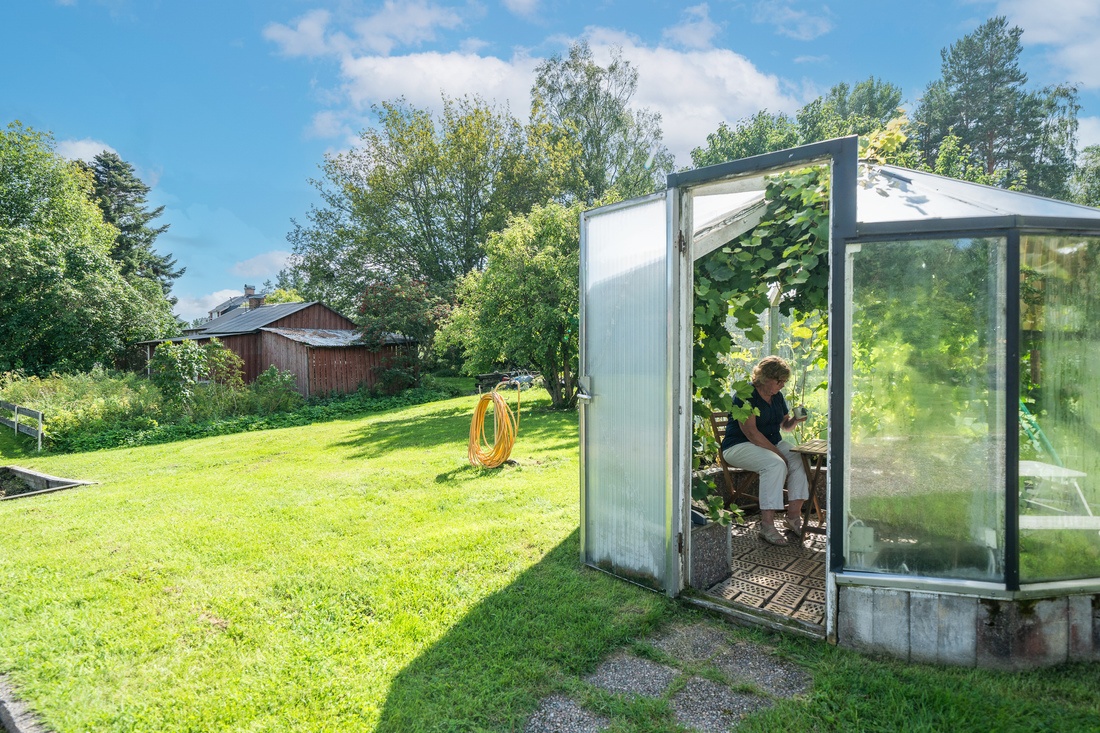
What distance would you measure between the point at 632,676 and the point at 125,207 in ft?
126

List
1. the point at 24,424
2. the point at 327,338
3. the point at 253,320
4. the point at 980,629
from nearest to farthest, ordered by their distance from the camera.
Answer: the point at 980,629 → the point at 24,424 → the point at 327,338 → the point at 253,320

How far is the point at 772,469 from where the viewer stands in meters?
4.48

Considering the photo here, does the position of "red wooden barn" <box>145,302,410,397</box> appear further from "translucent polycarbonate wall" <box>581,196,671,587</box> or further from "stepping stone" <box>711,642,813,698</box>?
"stepping stone" <box>711,642,813,698</box>

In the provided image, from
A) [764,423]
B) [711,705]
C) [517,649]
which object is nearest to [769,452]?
[764,423]

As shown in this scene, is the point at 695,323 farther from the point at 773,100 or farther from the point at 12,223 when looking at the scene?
the point at 773,100

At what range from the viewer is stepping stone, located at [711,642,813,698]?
2.70 meters

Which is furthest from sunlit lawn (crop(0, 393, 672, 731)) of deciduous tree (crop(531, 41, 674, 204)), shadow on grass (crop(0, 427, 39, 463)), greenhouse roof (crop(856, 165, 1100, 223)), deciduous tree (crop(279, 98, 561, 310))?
deciduous tree (crop(531, 41, 674, 204))

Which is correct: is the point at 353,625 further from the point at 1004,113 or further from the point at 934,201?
the point at 1004,113

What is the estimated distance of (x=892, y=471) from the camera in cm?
288

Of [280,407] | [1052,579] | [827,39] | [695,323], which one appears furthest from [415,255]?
[1052,579]

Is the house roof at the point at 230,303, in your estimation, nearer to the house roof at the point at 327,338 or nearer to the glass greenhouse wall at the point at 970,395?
the house roof at the point at 327,338

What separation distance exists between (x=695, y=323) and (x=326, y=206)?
95.5 ft

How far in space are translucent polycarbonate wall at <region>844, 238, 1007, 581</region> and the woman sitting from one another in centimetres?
150

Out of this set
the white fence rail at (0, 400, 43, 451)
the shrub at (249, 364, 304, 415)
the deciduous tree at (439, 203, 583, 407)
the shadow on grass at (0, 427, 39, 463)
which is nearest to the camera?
the shadow on grass at (0, 427, 39, 463)
